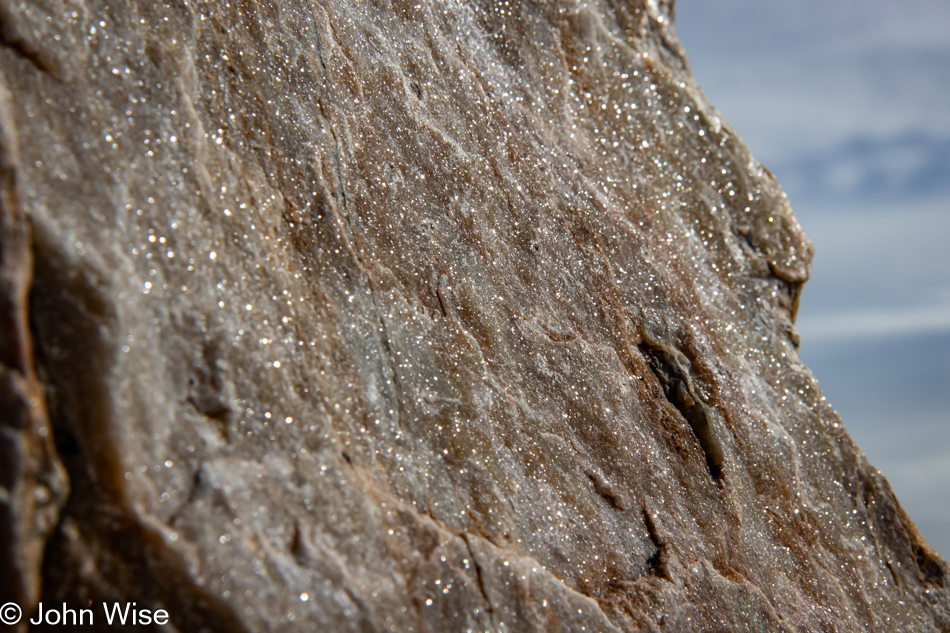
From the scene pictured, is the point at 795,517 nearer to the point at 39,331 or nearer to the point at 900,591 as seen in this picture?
the point at 900,591

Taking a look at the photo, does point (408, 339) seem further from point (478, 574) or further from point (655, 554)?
point (655, 554)

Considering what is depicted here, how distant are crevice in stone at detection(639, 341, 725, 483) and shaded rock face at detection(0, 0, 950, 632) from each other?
12 millimetres

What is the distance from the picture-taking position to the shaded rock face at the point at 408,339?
1324 mm

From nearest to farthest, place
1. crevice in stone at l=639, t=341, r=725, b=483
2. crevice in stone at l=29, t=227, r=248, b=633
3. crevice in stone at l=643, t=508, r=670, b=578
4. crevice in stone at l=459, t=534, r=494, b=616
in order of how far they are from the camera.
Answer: crevice in stone at l=29, t=227, r=248, b=633 < crevice in stone at l=459, t=534, r=494, b=616 < crevice in stone at l=643, t=508, r=670, b=578 < crevice in stone at l=639, t=341, r=725, b=483

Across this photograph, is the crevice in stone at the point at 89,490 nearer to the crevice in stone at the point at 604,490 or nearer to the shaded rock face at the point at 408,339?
the shaded rock face at the point at 408,339

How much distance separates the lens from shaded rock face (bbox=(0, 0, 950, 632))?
132 centimetres

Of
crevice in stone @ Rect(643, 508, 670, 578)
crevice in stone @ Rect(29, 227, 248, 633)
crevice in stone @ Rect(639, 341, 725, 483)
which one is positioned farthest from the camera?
crevice in stone @ Rect(639, 341, 725, 483)

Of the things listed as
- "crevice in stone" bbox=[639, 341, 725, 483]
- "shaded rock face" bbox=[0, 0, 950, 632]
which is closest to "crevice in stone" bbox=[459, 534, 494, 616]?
"shaded rock face" bbox=[0, 0, 950, 632]

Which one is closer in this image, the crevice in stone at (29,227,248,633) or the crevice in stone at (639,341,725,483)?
the crevice in stone at (29,227,248,633)

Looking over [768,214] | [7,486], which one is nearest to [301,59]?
[7,486]

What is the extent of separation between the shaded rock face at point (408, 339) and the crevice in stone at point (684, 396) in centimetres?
1

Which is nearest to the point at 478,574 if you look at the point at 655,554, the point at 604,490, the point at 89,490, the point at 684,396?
the point at 604,490

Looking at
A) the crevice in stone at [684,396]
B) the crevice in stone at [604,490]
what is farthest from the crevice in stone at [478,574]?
the crevice in stone at [684,396]

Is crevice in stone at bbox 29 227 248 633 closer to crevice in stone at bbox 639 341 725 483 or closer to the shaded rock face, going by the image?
the shaded rock face
